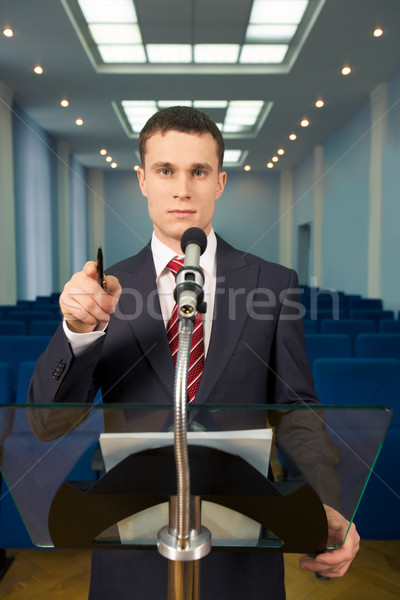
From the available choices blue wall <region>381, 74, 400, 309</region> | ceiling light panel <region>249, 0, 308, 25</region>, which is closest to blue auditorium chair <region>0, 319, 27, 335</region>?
ceiling light panel <region>249, 0, 308, 25</region>

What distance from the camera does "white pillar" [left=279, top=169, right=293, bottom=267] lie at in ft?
55.3

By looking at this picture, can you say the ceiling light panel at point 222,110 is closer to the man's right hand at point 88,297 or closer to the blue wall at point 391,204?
the blue wall at point 391,204

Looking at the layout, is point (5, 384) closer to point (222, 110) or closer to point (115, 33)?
point (115, 33)

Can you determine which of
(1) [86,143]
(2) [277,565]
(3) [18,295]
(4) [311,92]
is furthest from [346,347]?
(1) [86,143]

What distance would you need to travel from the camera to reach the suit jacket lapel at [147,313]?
43.1 inches

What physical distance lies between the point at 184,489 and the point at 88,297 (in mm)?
434

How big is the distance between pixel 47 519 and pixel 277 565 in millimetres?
734

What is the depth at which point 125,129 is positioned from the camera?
1164 centimetres

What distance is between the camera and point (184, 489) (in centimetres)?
57

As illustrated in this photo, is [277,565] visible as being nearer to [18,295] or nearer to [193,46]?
[193,46]

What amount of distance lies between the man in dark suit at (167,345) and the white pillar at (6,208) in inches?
322

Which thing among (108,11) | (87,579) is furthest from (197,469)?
(108,11)

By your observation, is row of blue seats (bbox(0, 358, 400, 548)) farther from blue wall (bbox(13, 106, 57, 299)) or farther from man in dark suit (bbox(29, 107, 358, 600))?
blue wall (bbox(13, 106, 57, 299))

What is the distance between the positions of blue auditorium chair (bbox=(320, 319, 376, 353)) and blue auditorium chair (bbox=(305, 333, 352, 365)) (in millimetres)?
1066
